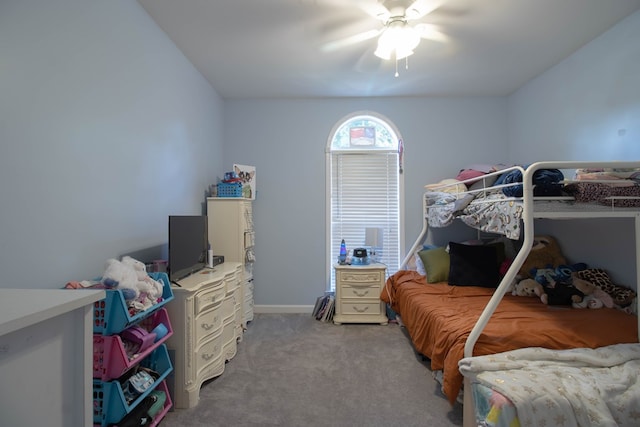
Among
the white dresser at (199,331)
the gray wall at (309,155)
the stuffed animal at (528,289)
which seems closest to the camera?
the white dresser at (199,331)

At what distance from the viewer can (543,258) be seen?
→ 9.02ft

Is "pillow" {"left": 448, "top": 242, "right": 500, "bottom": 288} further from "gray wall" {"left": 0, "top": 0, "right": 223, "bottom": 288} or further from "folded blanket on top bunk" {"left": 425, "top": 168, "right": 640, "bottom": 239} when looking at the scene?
"gray wall" {"left": 0, "top": 0, "right": 223, "bottom": 288}

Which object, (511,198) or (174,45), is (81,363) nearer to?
(511,198)

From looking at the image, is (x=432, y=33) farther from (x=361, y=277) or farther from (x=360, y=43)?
(x=361, y=277)

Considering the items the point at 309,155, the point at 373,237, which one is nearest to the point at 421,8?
the point at 309,155

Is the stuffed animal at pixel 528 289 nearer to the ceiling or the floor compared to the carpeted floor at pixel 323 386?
nearer to the ceiling

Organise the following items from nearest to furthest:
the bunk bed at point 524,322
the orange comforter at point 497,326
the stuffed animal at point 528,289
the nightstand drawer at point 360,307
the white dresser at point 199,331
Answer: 1. the bunk bed at point 524,322
2. the orange comforter at point 497,326
3. the white dresser at point 199,331
4. the stuffed animal at point 528,289
5. the nightstand drawer at point 360,307

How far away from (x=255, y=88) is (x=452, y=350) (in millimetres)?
3097

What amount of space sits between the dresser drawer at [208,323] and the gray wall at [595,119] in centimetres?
299

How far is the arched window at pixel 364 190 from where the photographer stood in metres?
3.71

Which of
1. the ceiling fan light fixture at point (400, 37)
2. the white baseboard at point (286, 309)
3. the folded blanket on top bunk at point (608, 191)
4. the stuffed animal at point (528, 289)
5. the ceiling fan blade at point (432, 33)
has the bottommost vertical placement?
the white baseboard at point (286, 309)

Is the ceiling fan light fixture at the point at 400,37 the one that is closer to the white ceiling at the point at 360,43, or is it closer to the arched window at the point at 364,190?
the white ceiling at the point at 360,43

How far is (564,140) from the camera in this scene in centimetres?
279

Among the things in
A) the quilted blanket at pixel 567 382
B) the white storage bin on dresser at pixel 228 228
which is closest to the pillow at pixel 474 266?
the quilted blanket at pixel 567 382
